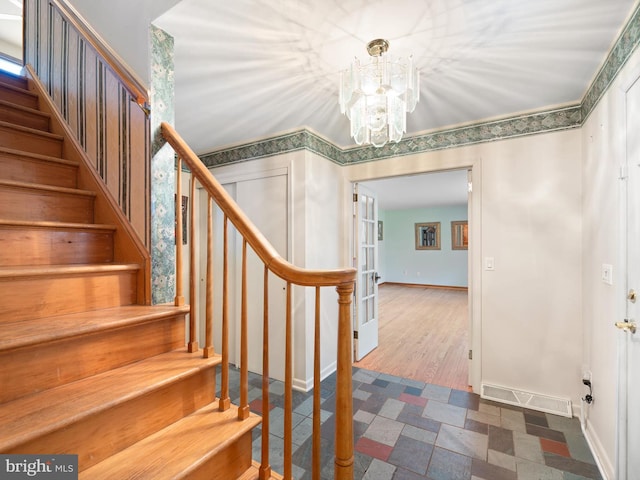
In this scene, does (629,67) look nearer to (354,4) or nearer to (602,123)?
(602,123)

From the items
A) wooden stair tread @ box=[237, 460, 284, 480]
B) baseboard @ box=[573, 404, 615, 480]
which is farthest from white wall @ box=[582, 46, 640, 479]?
wooden stair tread @ box=[237, 460, 284, 480]

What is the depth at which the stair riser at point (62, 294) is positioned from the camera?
1.03 m

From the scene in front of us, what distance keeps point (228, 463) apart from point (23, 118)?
7.89 feet

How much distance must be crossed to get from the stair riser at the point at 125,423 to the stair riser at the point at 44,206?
44.7 inches

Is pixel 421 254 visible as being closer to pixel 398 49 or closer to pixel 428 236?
pixel 428 236

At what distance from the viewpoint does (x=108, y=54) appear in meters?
1.52

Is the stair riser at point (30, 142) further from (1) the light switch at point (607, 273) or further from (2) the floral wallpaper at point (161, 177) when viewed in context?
(1) the light switch at point (607, 273)

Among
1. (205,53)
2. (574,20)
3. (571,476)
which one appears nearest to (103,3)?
(205,53)

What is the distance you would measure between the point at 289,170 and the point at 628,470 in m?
2.85

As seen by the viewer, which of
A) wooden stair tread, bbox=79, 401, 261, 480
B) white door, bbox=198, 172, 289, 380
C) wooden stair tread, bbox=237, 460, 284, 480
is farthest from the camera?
white door, bbox=198, 172, 289, 380

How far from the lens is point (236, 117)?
2443mm

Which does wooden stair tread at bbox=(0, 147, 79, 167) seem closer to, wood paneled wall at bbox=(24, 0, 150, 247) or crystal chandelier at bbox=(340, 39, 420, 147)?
wood paneled wall at bbox=(24, 0, 150, 247)

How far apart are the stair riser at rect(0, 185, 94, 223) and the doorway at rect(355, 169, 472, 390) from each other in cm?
251

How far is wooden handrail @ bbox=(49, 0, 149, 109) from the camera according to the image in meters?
1.38
